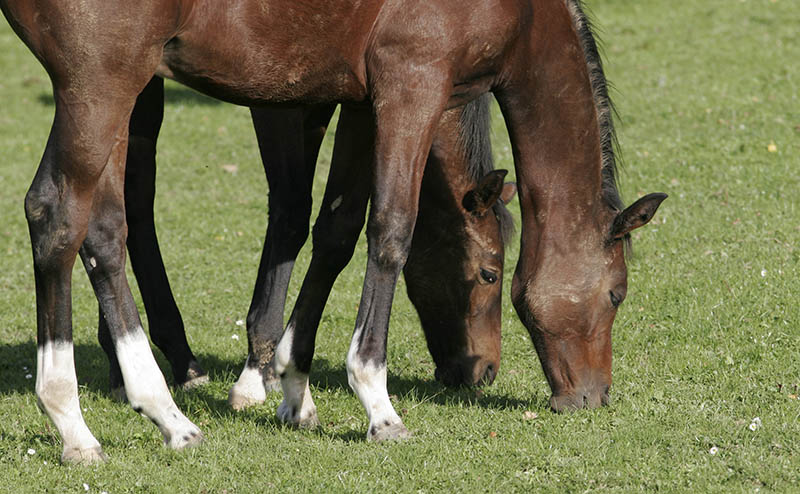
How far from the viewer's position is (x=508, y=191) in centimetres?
681

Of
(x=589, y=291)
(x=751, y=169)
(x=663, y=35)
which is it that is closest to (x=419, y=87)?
(x=589, y=291)

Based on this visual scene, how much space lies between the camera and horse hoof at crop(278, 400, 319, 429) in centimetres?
581

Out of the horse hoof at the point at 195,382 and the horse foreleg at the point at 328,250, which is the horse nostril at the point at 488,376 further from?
the horse hoof at the point at 195,382

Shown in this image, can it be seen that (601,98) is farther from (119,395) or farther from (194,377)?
(119,395)

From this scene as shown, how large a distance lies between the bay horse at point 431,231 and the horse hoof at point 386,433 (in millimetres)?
1202

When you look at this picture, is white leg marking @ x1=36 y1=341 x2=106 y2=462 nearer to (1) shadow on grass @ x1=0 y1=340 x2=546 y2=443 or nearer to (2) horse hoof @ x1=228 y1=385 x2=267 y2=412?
(1) shadow on grass @ x1=0 y1=340 x2=546 y2=443

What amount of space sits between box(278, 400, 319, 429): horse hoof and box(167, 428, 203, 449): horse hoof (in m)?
0.65

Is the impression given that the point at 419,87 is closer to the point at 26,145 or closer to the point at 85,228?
the point at 85,228

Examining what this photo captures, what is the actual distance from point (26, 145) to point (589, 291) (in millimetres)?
11223

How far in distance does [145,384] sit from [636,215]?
9.08ft

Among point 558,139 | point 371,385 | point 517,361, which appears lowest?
point 517,361

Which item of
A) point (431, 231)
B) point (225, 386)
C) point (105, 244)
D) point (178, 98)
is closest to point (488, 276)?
point (431, 231)

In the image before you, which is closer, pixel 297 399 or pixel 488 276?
pixel 297 399

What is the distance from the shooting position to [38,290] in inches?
195
